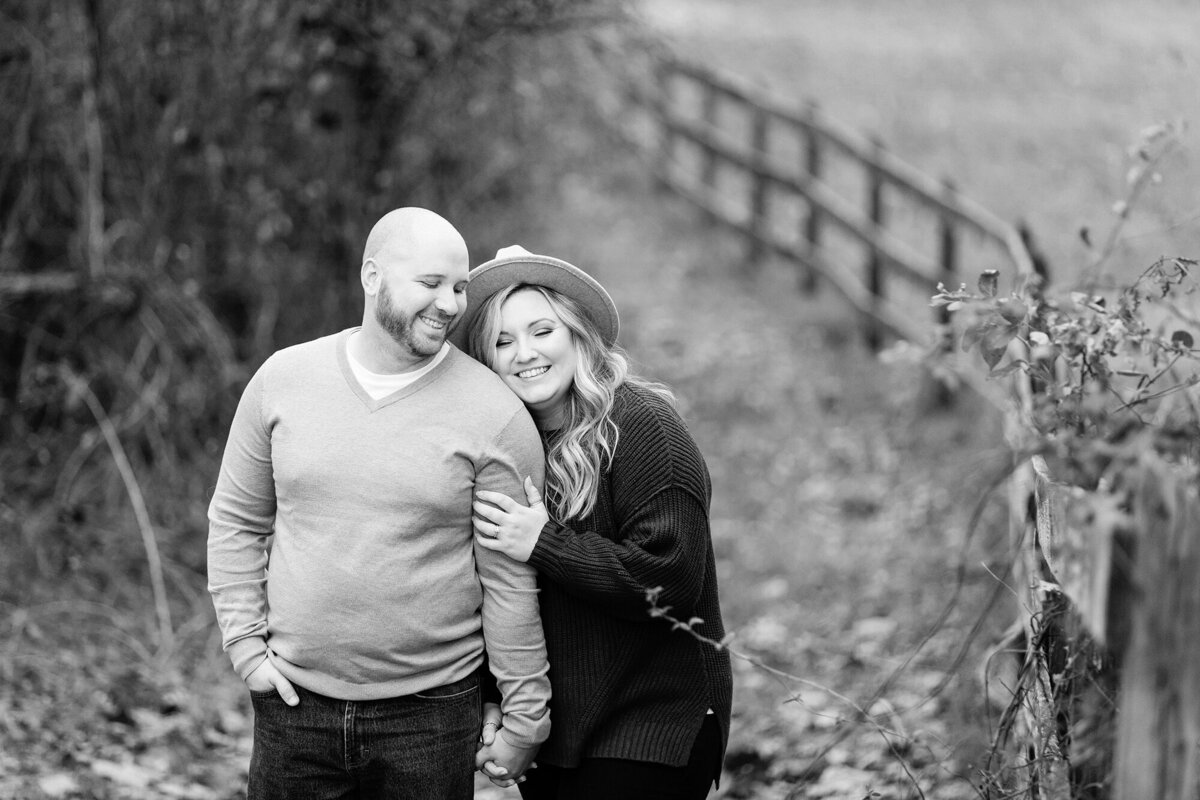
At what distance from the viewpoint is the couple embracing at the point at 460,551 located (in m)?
2.87

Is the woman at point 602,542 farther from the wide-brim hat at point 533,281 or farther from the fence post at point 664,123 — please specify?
the fence post at point 664,123

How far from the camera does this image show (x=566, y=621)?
3.02 m

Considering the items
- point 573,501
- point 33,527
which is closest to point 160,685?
point 33,527

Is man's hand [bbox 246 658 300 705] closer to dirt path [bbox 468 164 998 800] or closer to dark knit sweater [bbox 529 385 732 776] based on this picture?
dark knit sweater [bbox 529 385 732 776]

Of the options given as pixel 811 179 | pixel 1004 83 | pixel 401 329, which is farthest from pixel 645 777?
pixel 1004 83

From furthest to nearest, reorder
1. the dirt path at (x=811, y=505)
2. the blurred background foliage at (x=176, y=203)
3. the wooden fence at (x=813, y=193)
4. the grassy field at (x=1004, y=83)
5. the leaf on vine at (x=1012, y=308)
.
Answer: the grassy field at (x=1004, y=83) → the wooden fence at (x=813, y=193) → the blurred background foliage at (x=176, y=203) → the dirt path at (x=811, y=505) → the leaf on vine at (x=1012, y=308)

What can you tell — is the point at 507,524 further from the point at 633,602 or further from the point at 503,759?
the point at 503,759

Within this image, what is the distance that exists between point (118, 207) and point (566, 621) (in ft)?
14.8

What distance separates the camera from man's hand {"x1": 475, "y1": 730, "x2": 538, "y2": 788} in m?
2.98

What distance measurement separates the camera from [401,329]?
2852 mm

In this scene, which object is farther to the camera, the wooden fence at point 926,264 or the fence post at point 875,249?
the fence post at point 875,249

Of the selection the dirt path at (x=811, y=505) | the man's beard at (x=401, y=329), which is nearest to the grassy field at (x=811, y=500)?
the dirt path at (x=811, y=505)

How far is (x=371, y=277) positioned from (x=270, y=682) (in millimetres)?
934

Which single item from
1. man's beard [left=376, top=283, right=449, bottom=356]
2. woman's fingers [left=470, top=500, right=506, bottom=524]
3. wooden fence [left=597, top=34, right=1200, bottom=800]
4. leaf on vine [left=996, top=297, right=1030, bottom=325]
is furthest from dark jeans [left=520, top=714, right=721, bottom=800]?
leaf on vine [left=996, top=297, right=1030, bottom=325]
